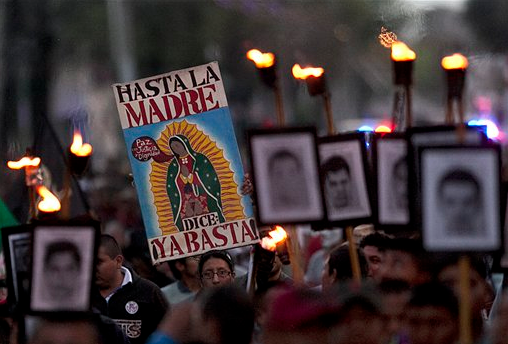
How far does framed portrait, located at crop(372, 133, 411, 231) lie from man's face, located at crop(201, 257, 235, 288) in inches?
Result: 79.6

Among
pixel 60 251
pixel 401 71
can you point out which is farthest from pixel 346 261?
pixel 60 251

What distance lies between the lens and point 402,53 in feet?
24.8

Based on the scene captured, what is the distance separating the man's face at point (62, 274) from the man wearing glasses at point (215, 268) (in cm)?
251

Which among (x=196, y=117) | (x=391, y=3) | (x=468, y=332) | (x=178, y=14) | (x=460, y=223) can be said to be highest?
(x=178, y=14)

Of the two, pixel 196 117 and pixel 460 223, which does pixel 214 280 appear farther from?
pixel 460 223

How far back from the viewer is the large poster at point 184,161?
30.3ft

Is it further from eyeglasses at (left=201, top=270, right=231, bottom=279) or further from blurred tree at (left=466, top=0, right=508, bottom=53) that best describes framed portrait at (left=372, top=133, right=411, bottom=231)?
blurred tree at (left=466, top=0, right=508, bottom=53)

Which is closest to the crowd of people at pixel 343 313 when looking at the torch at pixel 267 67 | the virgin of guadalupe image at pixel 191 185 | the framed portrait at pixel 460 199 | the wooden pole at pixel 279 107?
the framed portrait at pixel 460 199

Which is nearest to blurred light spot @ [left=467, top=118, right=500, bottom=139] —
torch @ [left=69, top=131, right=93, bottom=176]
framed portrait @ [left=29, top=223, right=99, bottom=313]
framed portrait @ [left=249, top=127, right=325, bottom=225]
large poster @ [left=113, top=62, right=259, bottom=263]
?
large poster @ [left=113, top=62, right=259, bottom=263]

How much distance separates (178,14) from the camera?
46.3m

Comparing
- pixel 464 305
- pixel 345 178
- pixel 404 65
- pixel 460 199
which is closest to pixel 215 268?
pixel 345 178

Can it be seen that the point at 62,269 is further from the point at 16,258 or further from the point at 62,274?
→ the point at 16,258

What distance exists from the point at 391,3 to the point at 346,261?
23.5ft

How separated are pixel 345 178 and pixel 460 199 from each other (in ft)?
3.91
